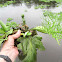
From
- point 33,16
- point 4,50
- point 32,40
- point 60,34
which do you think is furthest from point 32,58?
point 33,16

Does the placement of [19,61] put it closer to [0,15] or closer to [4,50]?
[4,50]

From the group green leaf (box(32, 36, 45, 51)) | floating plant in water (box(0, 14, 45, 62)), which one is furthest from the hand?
green leaf (box(32, 36, 45, 51))

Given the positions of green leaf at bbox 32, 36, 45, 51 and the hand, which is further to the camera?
green leaf at bbox 32, 36, 45, 51


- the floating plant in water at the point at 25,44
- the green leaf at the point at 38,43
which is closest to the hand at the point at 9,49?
the floating plant in water at the point at 25,44

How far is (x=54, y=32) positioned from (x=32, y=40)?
1.12 feet

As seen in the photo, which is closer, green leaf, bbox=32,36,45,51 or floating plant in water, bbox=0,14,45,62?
floating plant in water, bbox=0,14,45,62

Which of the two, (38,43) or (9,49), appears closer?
(9,49)

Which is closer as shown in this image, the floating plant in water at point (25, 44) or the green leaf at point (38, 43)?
the floating plant in water at point (25, 44)

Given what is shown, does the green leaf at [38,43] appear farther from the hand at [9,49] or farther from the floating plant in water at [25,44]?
the hand at [9,49]

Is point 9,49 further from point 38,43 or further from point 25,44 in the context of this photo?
point 38,43

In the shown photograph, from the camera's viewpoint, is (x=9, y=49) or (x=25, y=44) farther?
(x=25, y=44)

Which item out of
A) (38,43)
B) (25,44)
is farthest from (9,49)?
(38,43)

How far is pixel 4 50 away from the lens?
1089 mm

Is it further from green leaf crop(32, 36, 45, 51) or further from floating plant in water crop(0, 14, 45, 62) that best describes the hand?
green leaf crop(32, 36, 45, 51)
